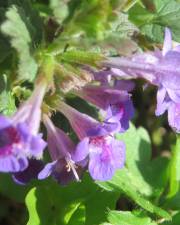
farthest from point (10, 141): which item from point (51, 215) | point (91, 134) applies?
point (51, 215)

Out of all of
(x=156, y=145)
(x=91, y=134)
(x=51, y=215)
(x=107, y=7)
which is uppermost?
(x=107, y=7)

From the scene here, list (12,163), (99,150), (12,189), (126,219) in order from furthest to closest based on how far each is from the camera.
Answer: (12,189) < (126,219) < (99,150) < (12,163)

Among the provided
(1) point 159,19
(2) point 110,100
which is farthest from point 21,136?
(1) point 159,19

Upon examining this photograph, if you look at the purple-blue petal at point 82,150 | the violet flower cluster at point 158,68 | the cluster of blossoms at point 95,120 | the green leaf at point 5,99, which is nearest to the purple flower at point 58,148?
the cluster of blossoms at point 95,120

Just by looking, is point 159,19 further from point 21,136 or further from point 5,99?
point 21,136

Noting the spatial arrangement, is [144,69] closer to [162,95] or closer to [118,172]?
[162,95]

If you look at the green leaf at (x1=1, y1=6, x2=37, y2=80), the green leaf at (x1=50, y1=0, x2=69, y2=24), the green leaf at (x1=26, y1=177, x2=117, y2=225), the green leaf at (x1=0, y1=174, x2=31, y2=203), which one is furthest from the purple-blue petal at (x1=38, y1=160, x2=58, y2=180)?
the green leaf at (x1=0, y1=174, x2=31, y2=203)
